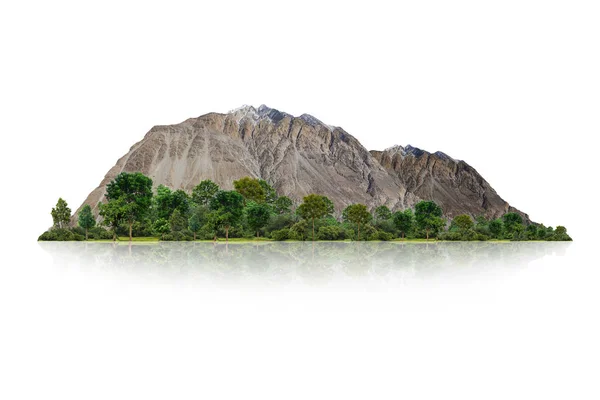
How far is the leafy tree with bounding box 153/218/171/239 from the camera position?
226ft

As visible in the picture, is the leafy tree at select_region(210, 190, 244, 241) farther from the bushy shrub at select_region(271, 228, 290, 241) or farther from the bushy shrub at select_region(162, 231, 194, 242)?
the bushy shrub at select_region(271, 228, 290, 241)

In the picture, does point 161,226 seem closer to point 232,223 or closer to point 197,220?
point 197,220

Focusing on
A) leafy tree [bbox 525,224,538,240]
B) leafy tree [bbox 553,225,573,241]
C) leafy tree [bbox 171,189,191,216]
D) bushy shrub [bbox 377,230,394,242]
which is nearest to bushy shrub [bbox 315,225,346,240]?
bushy shrub [bbox 377,230,394,242]

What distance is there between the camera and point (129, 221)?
66.1 metres

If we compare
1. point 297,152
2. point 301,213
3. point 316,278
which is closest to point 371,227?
point 301,213

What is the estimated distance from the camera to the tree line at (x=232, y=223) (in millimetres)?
65812

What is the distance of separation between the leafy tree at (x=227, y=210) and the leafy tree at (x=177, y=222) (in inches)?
273

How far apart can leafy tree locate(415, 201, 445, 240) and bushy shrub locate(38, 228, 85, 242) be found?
4994 centimetres

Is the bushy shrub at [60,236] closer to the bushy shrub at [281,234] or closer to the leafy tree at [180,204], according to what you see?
Result: the leafy tree at [180,204]

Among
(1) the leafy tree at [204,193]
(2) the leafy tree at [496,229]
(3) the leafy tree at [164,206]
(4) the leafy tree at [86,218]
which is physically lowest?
(2) the leafy tree at [496,229]

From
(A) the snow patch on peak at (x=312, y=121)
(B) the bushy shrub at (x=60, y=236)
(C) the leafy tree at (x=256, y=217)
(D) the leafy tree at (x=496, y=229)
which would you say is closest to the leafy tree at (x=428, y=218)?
(D) the leafy tree at (x=496, y=229)

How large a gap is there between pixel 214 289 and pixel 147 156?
146504mm

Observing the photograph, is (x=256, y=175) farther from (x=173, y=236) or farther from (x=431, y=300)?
(x=431, y=300)

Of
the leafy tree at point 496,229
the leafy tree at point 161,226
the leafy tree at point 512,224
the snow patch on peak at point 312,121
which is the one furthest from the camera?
the snow patch on peak at point 312,121
